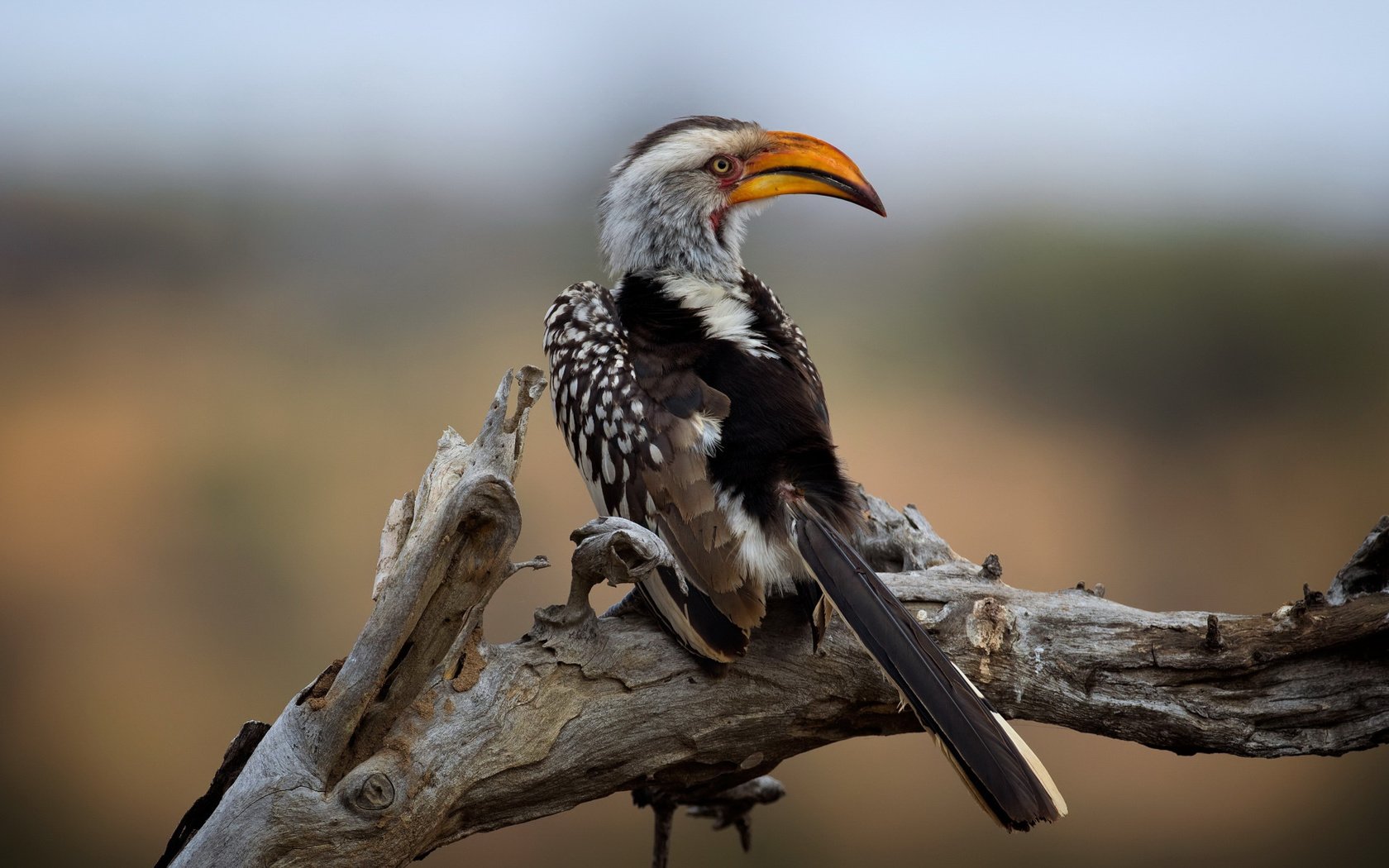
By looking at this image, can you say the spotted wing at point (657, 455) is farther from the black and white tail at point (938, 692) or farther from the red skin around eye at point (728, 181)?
the red skin around eye at point (728, 181)

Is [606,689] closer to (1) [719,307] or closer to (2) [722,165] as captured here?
(1) [719,307]

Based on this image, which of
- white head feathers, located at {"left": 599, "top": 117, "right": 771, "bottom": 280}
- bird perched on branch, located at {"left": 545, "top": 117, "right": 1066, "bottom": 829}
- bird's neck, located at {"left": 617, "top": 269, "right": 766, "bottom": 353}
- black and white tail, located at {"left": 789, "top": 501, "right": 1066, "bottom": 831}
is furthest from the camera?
white head feathers, located at {"left": 599, "top": 117, "right": 771, "bottom": 280}

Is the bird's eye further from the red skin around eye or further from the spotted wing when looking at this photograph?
the spotted wing

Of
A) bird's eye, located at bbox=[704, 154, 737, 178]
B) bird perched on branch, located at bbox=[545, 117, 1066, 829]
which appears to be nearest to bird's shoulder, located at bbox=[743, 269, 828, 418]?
bird perched on branch, located at bbox=[545, 117, 1066, 829]

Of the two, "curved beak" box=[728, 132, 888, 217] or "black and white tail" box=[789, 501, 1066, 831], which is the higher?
"curved beak" box=[728, 132, 888, 217]

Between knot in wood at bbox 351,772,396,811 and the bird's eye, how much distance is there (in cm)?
166

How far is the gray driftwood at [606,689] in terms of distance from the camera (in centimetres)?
185

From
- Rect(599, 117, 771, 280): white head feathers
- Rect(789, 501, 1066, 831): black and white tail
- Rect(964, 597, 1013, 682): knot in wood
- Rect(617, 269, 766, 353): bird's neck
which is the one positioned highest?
Rect(599, 117, 771, 280): white head feathers

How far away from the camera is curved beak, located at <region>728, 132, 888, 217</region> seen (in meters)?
2.68

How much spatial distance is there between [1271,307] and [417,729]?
274 inches

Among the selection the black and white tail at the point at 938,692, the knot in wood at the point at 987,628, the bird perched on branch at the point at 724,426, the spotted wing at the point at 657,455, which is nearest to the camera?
the black and white tail at the point at 938,692

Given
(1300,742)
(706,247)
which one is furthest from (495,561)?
(1300,742)

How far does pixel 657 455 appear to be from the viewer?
84.3 inches

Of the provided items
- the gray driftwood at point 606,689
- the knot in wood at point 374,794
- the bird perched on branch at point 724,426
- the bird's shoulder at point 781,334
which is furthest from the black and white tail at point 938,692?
the knot in wood at point 374,794
